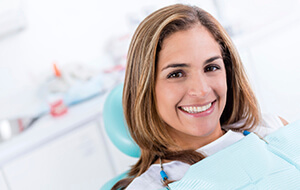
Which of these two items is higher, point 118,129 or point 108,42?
point 108,42

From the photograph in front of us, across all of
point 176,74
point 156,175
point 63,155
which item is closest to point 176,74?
point 176,74

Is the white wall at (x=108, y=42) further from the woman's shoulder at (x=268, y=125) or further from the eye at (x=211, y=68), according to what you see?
the eye at (x=211, y=68)

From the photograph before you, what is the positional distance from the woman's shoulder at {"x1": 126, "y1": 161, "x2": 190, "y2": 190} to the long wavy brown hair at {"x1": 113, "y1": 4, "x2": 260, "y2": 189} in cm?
3

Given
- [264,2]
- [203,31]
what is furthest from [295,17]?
[203,31]

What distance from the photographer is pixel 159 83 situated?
1.04 meters

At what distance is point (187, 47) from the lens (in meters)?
1.00

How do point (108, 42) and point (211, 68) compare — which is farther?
point (108, 42)

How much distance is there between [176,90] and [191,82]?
0.16ft

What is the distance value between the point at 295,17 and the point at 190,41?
1647 millimetres

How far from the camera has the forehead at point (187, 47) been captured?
1.00 m

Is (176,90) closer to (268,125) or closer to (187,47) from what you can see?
(187,47)

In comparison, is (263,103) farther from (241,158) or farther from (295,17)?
(241,158)

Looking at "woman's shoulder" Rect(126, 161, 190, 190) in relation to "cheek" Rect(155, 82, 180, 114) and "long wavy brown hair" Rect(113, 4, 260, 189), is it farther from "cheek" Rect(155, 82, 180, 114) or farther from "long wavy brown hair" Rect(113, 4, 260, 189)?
"cheek" Rect(155, 82, 180, 114)

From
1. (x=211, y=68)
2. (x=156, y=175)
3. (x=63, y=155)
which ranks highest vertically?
(x=211, y=68)
